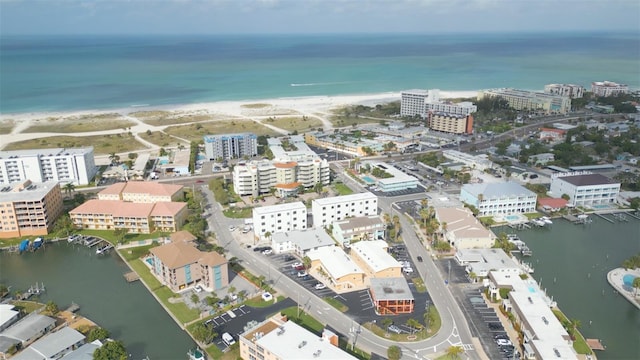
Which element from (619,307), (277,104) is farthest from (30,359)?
(277,104)

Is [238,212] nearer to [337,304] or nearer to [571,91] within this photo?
[337,304]

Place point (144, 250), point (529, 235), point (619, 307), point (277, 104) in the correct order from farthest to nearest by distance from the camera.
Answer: point (277, 104), point (529, 235), point (144, 250), point (619, 307)

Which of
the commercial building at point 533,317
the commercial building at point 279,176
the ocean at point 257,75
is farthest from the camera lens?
the ocean at point 257,75

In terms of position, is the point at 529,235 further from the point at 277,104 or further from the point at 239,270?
the point at 277,104

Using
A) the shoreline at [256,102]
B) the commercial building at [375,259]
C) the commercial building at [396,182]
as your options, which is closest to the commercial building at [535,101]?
the shoreline at [256,102]

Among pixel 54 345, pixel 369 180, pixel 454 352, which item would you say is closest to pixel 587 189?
pixel 369 180

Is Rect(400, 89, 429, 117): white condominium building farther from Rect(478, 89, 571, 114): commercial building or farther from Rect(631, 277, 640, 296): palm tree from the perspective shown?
Rect(631, 277, 640, 296): palm tree

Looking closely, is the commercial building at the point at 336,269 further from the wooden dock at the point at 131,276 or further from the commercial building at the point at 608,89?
the commercial building at the point at 608,89
